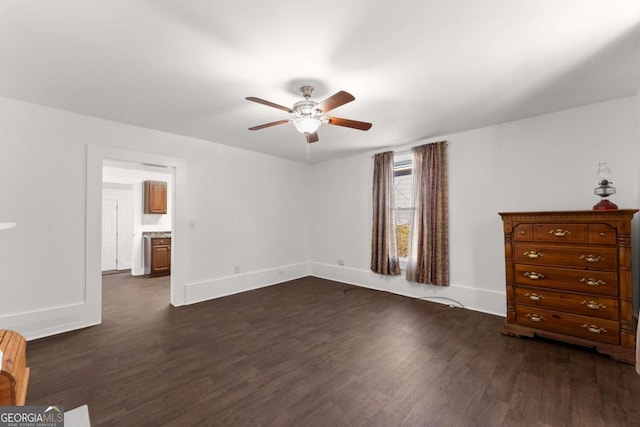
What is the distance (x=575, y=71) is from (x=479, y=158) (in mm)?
1526

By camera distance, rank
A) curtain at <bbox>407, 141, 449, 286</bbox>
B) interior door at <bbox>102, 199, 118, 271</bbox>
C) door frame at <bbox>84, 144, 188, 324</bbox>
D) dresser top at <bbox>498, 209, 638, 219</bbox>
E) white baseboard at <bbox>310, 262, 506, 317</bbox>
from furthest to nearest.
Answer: interior door at <bbox>102, 199, 118, 271</bbox> < curtain at <bbox>407, 141, 449, 286</bbox> < white baseboard at <bbox>310, 262, 506, 317</bbox> < door frame at <bbox>84, 144, 188, 324</bbox> < dresser top at <bbox>498, 209, 638, 219</bbox>

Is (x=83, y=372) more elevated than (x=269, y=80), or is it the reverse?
(x=269, y=80)

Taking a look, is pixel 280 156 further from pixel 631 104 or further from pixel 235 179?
pixel 631 104

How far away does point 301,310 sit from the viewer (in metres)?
3.71

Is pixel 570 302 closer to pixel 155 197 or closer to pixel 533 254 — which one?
pixel 533 254

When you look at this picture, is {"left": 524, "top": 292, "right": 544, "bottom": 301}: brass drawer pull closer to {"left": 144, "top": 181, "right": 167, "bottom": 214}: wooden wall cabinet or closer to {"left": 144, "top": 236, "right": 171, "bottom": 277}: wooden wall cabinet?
{"left": 144, "top": 236, "right": 171, "bottom": 277}: wooden wall cabinet

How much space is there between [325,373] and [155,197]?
19.2 feet

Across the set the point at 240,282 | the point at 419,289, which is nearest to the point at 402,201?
the point at 419,289

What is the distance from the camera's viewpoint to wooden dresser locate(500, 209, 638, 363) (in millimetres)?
2385

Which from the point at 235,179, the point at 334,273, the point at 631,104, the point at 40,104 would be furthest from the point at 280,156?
the point at 631,104

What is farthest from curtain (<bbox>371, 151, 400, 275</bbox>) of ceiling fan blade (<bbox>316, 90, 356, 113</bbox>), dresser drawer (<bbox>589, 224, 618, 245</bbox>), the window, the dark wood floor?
ceiling fan blade (<bbox>316, 90, 356, 113</bbox>)

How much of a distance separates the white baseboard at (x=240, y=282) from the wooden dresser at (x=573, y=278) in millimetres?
3645

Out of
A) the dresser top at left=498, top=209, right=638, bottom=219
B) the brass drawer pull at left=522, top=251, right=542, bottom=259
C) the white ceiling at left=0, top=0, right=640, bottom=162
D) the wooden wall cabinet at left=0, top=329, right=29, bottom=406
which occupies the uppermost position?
the white ceiling at left=0, top=0, right=640, bottom=162

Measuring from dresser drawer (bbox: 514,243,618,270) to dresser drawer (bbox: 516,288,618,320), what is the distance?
278 mm
